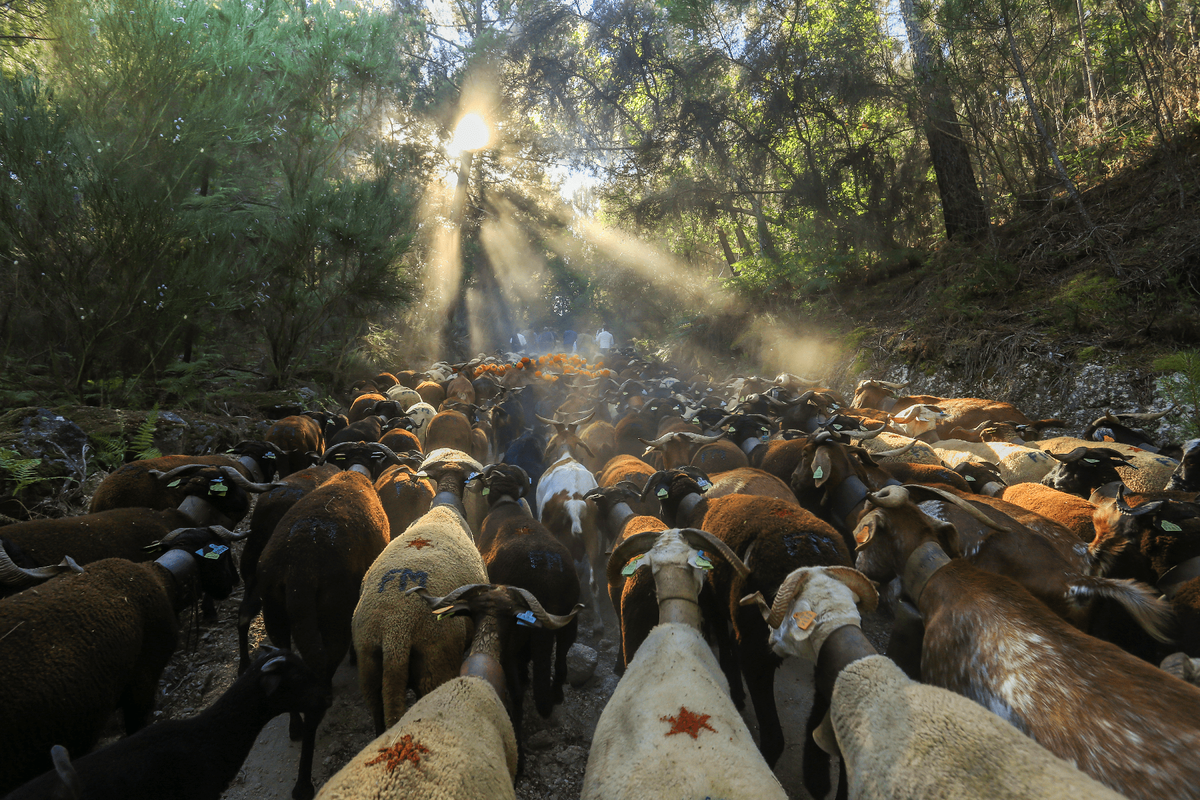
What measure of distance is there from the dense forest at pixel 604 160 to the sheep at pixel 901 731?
8.00 meters

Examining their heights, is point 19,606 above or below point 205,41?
below

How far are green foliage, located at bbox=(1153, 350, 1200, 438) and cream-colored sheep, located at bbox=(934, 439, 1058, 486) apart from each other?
1.79 m

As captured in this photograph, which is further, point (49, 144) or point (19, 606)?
point (49, 144)

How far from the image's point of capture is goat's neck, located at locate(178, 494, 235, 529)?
439cm

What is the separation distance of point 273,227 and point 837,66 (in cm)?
1351

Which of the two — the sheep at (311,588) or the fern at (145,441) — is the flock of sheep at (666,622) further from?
the fern at (145,441)

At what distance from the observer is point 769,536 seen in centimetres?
333

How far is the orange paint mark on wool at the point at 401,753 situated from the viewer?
5.93ft

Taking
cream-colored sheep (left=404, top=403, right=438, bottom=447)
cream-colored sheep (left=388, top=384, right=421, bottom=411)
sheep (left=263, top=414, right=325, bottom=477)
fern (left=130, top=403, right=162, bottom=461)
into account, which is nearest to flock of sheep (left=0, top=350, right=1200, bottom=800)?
fern (left=130, top=403, right=162, bottom=461)

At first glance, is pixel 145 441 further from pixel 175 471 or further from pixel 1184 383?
pixel 1184 383

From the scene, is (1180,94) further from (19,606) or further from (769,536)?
(19,606)

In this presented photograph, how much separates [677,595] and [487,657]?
1105mm

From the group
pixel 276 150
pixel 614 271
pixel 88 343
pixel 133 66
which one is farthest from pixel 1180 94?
pixel 614 271

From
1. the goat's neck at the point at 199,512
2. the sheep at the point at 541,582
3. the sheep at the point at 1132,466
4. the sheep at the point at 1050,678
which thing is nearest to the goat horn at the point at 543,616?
the sheep at the point at 541,582
